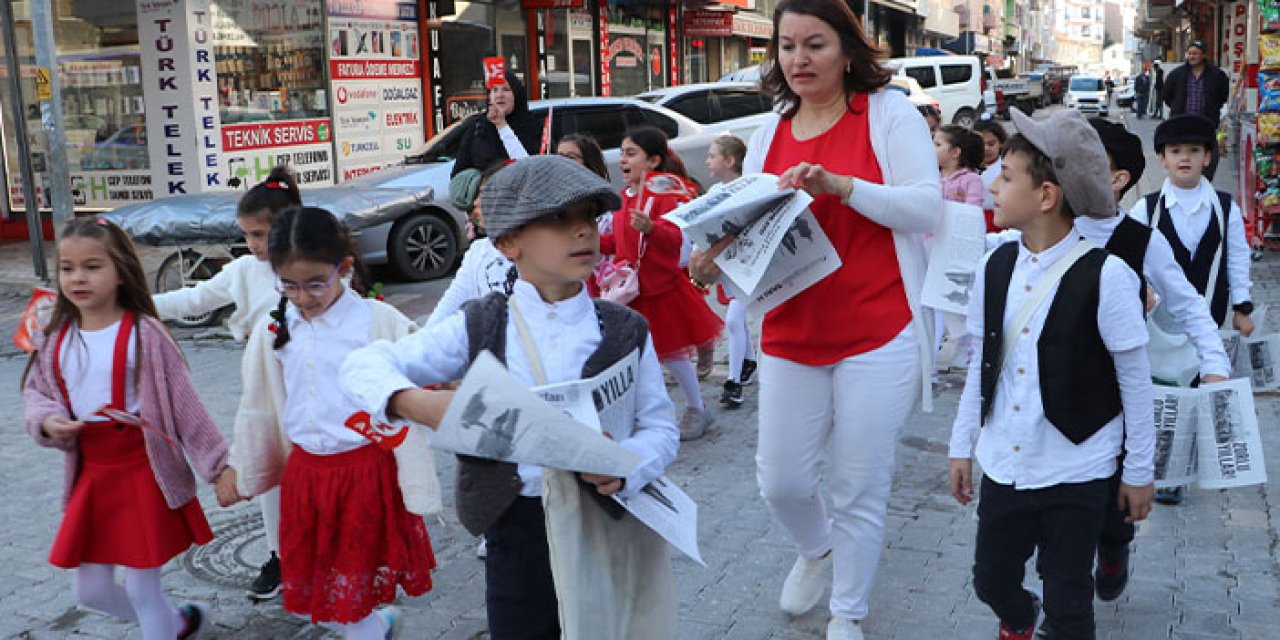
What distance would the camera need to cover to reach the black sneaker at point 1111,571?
366cm

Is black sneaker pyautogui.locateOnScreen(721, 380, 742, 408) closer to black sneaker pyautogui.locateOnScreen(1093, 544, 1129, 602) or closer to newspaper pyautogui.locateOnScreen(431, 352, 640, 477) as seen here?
black sneaker pyautogui.locateOnScreen(1093, 544, 1129, 602)

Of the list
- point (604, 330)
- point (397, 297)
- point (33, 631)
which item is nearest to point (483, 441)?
point (604, 330)

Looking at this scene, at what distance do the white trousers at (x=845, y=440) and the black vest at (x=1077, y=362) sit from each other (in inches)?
18.9

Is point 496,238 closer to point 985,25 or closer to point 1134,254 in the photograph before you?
point 1134,254

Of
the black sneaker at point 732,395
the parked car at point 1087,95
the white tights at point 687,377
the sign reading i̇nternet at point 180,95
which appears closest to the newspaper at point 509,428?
the white tights at point 687,377

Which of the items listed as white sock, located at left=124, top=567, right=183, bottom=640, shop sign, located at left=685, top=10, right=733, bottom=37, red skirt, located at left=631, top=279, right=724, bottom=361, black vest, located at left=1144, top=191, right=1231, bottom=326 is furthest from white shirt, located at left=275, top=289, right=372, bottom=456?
shop sign, located at left=685, top=10, right=733, bottom=37

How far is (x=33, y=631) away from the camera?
3.93 meters

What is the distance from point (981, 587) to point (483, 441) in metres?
1.74

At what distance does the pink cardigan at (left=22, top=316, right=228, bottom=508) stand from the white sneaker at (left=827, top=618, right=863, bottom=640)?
1.89 m

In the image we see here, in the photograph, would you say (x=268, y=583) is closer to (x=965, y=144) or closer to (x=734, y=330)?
(x=734, y=330)

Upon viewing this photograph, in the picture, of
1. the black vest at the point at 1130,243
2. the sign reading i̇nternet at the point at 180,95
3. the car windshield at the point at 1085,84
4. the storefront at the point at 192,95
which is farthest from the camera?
the car windshield at the point at 1085,84

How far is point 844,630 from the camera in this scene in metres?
3.45

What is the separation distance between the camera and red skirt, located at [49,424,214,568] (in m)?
3.34

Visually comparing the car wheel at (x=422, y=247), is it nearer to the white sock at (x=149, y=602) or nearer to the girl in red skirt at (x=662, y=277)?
the girl in red skirt at (x=662, y=277)
